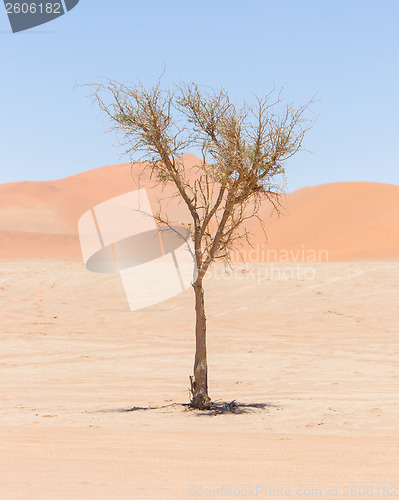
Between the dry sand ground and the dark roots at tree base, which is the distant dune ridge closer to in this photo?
the dry sand ground

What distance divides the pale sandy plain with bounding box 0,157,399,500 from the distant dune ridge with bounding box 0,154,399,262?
1516 centimetres

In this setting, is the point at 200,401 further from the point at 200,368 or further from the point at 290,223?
the point at 290,223

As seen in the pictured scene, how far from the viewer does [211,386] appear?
1017 centimetres

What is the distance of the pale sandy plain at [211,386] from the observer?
4.52 m

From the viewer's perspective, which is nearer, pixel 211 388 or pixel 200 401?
pixel 200 401

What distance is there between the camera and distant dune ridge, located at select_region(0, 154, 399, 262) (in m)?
40.5

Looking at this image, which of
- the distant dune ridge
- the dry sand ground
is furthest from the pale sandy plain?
the distant dune ridge

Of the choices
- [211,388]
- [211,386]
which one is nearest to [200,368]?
[211,388]

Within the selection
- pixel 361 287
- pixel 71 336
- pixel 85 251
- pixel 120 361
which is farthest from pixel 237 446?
pixel 85 251

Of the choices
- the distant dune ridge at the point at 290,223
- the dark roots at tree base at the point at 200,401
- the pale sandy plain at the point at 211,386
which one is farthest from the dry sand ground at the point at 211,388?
Answer: the distant dune ridge at the point at 290,223

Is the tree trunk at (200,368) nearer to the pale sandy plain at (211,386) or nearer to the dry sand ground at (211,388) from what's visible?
the pale sandy plain at (211,386)

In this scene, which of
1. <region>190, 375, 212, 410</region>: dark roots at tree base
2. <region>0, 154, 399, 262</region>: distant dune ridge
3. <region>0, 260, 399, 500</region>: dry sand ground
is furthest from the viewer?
<region>0, 154, 399, 262</region>: distant dune ridge

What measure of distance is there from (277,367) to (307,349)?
2174 millimetres

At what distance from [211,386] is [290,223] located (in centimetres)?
4312
